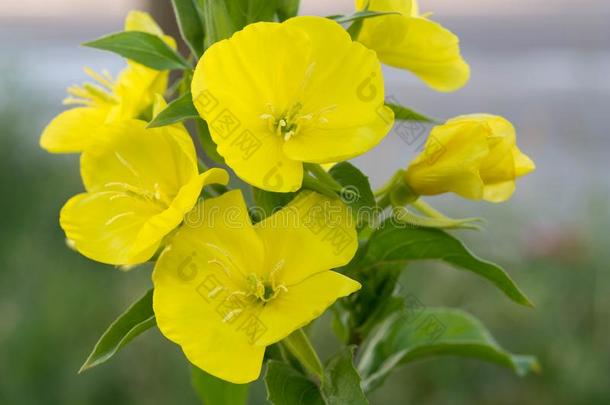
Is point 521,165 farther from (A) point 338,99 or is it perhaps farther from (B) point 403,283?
(B) point 403,283

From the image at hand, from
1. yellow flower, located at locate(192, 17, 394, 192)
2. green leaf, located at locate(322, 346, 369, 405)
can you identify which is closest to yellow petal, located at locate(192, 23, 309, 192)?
yellow flower, located at locate(192, 17, 394, 192)

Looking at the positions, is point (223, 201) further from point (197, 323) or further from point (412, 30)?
point (412, 30)

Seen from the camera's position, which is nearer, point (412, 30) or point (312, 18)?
point (312, 18)

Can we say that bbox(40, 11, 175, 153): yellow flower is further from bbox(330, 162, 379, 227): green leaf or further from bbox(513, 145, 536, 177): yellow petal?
bbox(513, 145, 536, 177): yellow petal

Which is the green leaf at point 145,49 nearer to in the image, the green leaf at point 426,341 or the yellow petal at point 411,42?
the yellow petal at point 411,42

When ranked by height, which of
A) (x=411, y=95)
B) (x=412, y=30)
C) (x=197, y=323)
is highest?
(x=412, y=30)

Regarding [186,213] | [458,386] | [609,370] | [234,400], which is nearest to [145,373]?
[458,386]

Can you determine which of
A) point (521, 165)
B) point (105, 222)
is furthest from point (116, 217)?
point (521, 165)
